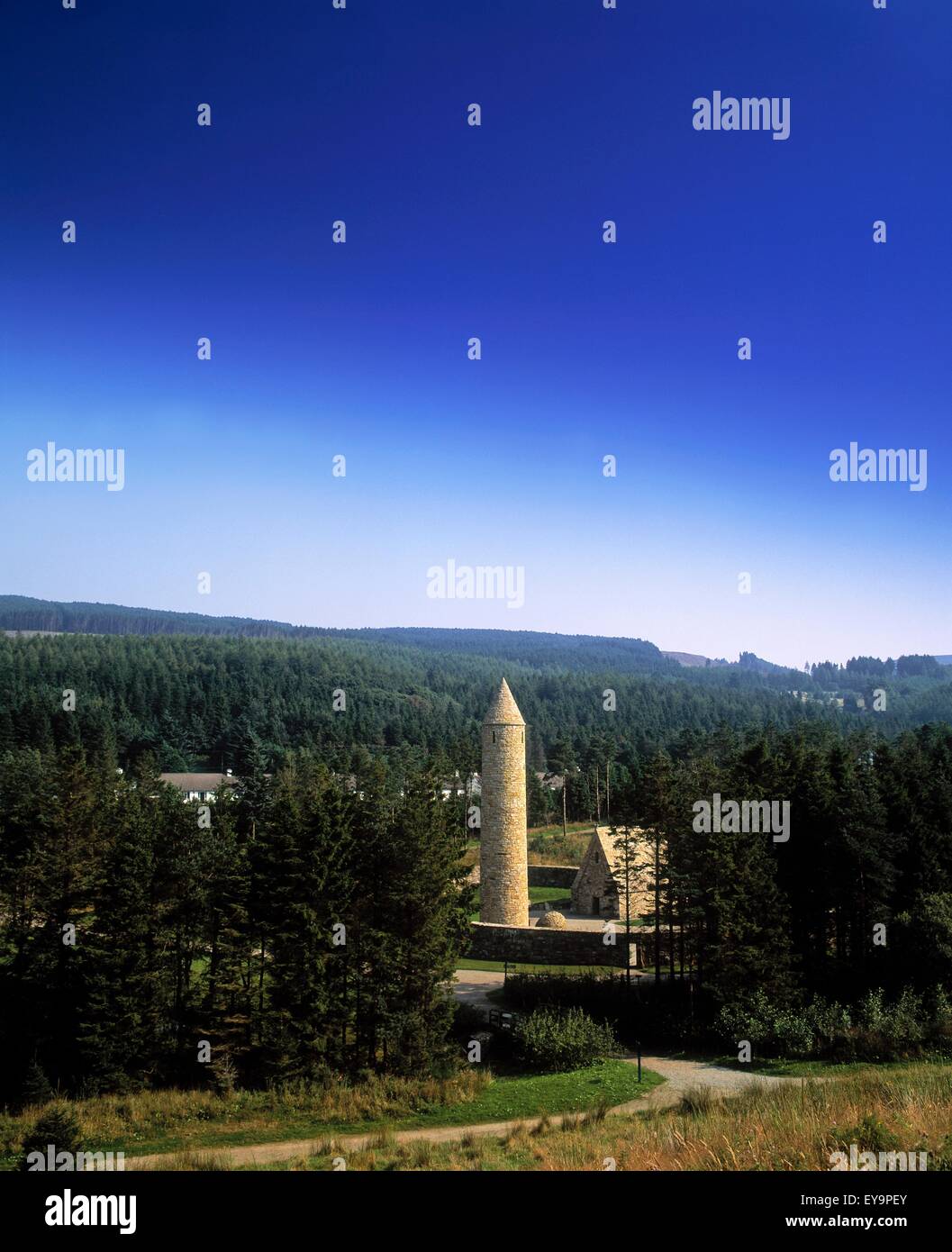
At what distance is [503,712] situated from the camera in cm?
3562

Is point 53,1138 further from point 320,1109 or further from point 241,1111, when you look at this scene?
point 320,1109

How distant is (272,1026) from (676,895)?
13.0m

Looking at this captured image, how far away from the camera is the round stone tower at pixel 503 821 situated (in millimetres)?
34906

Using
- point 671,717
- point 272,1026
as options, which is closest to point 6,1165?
point 272,1026

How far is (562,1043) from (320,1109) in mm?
7069

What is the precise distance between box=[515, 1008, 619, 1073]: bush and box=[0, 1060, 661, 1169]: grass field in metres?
0.84

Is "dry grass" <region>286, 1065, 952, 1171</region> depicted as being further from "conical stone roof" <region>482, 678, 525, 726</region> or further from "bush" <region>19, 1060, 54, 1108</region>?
"conical stone roof" <region>482, 678, 525, 726</region>

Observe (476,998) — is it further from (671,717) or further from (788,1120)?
(671,717)

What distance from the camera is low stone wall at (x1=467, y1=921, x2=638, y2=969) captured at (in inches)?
1363

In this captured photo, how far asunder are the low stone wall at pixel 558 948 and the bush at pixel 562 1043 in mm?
8293

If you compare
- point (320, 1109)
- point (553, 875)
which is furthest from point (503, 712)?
point (553, 875)
